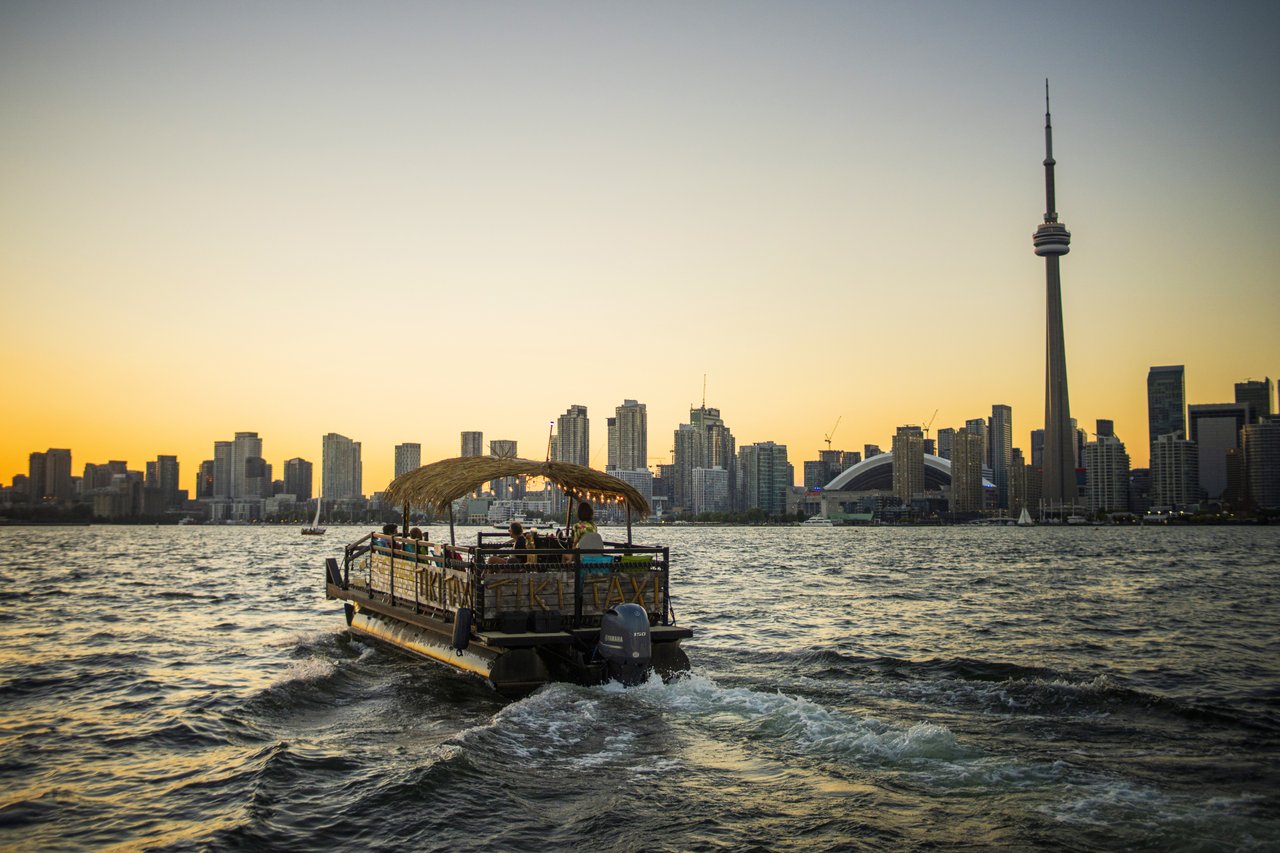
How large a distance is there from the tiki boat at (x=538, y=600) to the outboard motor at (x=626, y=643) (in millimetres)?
16

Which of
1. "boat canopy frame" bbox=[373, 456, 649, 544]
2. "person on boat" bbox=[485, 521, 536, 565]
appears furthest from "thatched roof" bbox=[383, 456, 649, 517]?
"person on boat" bbox=[485, 521, 536, 565]

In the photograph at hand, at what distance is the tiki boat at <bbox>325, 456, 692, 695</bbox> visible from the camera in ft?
50.5

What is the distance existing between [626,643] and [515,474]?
17.1ft

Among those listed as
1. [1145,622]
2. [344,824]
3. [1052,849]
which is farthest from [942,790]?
[1145,622]

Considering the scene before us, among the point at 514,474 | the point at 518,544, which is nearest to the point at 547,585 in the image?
the point at 518,544

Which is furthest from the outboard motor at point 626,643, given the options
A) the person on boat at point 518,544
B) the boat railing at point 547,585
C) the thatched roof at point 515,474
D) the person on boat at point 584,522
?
the thatched roof at point 515,474

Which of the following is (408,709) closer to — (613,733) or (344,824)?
(613,733)

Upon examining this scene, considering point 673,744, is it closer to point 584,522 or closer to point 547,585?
point 547,585

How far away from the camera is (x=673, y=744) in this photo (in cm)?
1278

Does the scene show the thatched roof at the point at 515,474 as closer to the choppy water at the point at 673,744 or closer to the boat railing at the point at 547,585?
the boat railing at the point at 547,585

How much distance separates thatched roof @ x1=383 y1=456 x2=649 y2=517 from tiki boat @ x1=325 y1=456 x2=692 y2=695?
0.02 m

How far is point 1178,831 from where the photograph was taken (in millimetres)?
9250

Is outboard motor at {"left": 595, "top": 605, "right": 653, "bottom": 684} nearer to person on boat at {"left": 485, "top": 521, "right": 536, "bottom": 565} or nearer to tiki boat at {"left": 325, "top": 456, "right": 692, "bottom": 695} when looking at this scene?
tiki boat at {"left": 325, "top": 456, "right": 692, "bottom": 695}

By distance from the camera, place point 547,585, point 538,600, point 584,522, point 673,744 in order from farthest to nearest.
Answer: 1. point 584,522
2. point 547,585
3. point 538,600
4. point 673,744
